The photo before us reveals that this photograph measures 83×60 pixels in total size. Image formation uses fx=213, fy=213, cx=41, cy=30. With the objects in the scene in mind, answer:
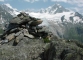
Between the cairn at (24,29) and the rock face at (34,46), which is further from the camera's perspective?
the cairn at (24,29)

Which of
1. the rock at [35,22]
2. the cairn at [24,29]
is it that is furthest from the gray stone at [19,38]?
the rock at [35,22]

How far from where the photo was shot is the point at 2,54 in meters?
29.0

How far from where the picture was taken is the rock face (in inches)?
908

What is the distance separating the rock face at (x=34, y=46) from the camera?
2306 centimetres

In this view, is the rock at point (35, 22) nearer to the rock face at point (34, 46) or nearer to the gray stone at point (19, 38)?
the rock face at point (34, 46)

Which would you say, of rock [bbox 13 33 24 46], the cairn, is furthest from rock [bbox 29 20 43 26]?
rock [bbox 13 33 24 46]

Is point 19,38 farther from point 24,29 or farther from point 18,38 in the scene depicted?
point 24,29

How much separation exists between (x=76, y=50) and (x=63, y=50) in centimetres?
194

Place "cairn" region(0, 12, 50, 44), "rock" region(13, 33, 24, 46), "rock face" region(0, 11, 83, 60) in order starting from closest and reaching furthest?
1. "rock face" region(0, 11, 83, 60)
2. "rock" region(13, 33, 24, 46)
3. "cairn" region(0, 12, 50, 44)

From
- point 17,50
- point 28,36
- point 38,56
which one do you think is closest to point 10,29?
point 28,36

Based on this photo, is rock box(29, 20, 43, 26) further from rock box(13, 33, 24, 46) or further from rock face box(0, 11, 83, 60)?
rock box(13, 33, 24, 46)

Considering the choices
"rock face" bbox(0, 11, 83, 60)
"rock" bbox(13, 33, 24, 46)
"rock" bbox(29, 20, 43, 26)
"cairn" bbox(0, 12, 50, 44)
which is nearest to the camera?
"rock face" bbox(0, 11, 83, 60)

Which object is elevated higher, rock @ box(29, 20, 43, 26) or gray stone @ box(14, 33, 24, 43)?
rock @ box(29, 20, 43, 26)

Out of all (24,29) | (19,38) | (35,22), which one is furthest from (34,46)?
(35,22)
